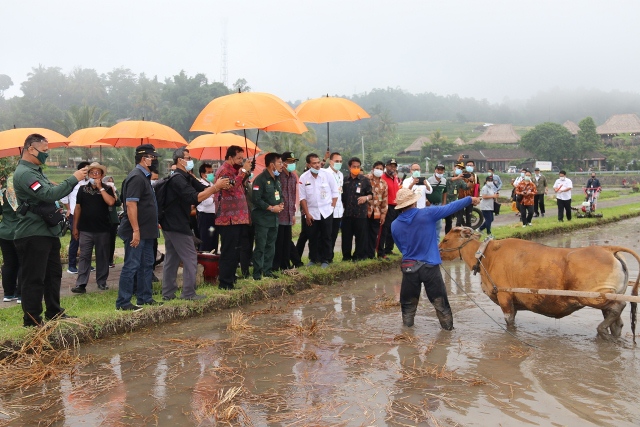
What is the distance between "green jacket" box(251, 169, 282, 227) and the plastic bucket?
832mm

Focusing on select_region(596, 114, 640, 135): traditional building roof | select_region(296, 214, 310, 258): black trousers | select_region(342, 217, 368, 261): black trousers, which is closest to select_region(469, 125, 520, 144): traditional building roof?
select_region(596, 114, 640, 135): traditional building roof

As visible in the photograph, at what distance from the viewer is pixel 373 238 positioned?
40.2 ft

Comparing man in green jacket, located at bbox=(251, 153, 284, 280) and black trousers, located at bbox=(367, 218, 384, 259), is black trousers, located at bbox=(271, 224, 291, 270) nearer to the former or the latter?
man in green jacket, located at bbox=(251, 153, 284, 280)

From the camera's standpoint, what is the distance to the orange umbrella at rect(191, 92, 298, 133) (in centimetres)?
884

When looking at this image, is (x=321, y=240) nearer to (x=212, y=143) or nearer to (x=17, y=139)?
(x=212, y=143)

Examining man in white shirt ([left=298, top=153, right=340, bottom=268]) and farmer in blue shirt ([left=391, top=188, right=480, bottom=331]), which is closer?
farmer in blue shirt ([left=391, top=188, right=480, bottom=331])

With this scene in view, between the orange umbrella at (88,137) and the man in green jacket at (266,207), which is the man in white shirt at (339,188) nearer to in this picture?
the man in green jacket at (266,207)

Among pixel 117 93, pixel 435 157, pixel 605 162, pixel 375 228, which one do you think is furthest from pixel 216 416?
pixel 117 93

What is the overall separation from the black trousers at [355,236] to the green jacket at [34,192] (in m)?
5.94

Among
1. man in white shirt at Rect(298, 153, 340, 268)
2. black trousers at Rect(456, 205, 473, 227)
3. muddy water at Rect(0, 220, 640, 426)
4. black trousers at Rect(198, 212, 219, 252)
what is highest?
man in white shirt at Rect(298, 153, 340, 268)

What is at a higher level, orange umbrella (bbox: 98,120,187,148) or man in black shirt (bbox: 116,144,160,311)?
orange umbrella (bbox: 98,120,187,148)

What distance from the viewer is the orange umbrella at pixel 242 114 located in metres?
8.84

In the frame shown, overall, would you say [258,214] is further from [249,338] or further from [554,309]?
[554,309]

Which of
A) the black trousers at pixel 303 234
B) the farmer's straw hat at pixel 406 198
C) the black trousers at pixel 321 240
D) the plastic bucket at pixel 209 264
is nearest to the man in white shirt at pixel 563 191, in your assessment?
the black trousers at pixel 321 240
